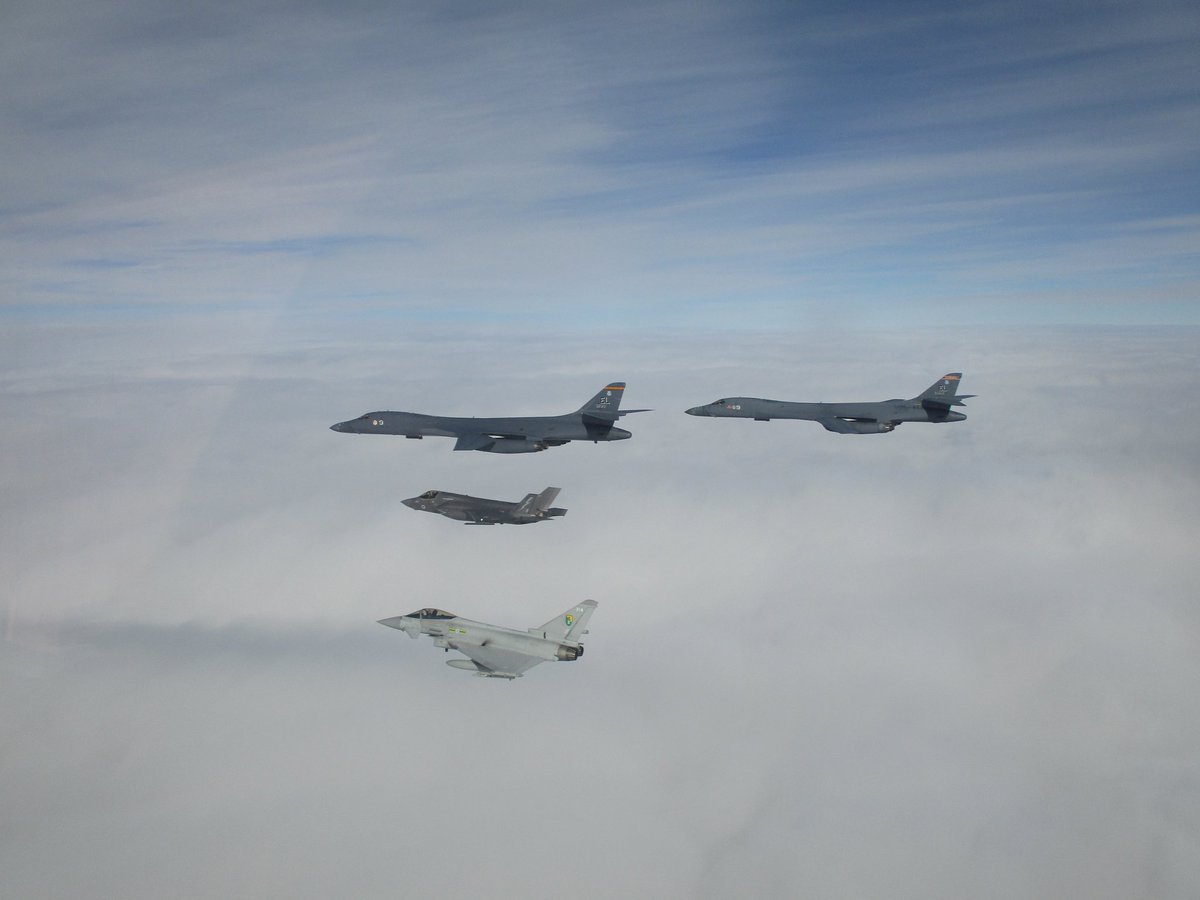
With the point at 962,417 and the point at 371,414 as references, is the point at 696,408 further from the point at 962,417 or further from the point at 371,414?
the point at 371,414

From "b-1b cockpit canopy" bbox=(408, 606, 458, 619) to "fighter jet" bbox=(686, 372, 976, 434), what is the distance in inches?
1009

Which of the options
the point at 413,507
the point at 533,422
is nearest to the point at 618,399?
the point at 533,422

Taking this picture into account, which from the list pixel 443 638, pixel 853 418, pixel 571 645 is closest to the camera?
pixel 571 645

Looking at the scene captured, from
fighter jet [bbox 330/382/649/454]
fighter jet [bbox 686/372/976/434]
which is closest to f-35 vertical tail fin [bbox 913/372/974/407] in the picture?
fighter jet [bbox 686/372/976/434]

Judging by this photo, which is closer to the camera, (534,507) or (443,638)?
(443,638)

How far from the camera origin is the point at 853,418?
4972 centimetres

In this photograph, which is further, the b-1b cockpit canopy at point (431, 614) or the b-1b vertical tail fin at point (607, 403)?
the b-1b vertical tail fin at point (607, 403)

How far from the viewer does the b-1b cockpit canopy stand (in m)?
32.6

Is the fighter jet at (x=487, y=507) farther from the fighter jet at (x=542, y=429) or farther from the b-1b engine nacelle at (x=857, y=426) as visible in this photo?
the b-1b engine nacelle at (x=857, y=426)

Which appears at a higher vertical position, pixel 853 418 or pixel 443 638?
pixel 853 418

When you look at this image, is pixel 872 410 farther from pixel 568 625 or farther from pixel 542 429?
pixel 568 625

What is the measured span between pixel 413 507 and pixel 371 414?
29.8 feet

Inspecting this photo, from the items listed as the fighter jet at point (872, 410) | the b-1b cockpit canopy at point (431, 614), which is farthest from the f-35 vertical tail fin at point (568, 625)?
the fighter jet at point (872, 410)

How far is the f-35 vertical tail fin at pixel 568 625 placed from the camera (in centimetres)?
3088
